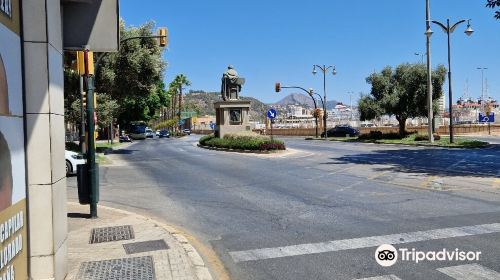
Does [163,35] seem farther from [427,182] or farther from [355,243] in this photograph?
[355,243]

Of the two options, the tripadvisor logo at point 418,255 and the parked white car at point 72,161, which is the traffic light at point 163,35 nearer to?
the parked white car at point 72,161

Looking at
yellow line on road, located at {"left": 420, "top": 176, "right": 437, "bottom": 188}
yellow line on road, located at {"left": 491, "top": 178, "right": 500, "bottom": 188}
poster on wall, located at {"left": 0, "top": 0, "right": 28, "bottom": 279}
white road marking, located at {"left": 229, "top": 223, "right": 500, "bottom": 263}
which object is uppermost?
poster on wall, located at {"left": 0, "top": 0, "right": 28, "bottom": 279}

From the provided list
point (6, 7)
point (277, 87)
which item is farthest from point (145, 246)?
point (277, 87)

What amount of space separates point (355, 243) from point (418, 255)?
1.04 metres

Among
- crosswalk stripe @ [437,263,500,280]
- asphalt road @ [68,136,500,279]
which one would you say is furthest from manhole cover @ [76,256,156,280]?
crosswalk stripe @ [437,263,500,280]

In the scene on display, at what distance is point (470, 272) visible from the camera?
5637mm

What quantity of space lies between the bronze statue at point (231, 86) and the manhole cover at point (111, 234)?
100 feet

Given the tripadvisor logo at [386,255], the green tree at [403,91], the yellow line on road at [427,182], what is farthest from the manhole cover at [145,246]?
the green tree at [403,91]

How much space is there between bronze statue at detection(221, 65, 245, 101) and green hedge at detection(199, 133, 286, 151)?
4128 millimetres

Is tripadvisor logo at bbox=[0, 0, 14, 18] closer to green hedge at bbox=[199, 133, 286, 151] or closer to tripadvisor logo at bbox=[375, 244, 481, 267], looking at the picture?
tripadvisor logo at bbox=[375, 244, 481, 267]

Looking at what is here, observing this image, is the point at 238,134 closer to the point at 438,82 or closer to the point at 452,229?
the point at 438,82

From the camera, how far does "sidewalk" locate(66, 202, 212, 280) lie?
589cm

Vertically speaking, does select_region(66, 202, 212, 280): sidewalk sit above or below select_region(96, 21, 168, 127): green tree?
below

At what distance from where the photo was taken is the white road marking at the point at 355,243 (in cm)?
680
